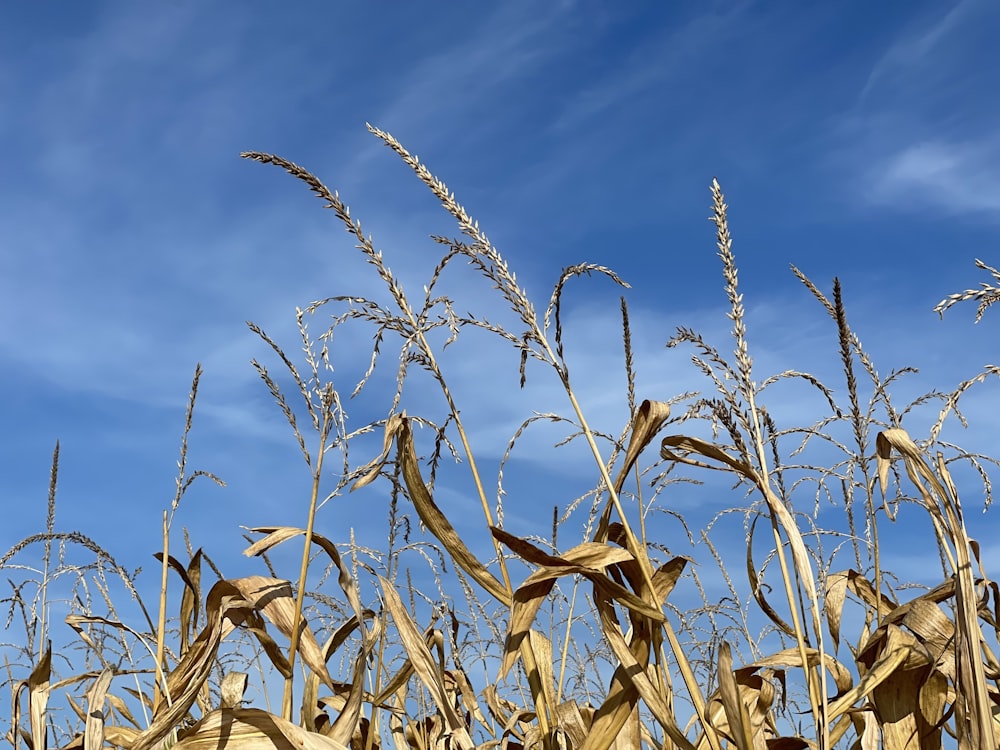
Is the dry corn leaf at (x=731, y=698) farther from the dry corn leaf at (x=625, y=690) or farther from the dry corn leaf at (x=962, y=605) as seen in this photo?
the dry corn leaf at (x=962, y=605)

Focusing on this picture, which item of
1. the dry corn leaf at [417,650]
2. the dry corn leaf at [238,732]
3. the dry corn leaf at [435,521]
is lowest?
the dry corn leaf at [238,732]

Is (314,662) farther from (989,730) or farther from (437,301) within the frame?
(989,730)

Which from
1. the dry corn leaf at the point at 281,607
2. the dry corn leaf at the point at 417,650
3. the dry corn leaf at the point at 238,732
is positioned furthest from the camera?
the dry corn leaf at the point at 281,607

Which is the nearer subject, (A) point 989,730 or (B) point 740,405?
(A) point 989,730

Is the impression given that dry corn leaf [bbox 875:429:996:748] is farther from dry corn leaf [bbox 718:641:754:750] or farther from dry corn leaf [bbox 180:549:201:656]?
dry corn leaf [bbox 180:549:201:656]

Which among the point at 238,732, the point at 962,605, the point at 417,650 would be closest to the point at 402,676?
the point at 417,650

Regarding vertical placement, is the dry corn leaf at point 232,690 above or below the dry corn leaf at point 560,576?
below

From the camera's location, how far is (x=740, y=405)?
1766 millimetres

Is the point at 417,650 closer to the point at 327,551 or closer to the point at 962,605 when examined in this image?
the point at 327,551

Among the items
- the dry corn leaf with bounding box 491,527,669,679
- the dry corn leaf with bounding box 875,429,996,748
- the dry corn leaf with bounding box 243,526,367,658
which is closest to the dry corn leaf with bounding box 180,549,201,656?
the dry corn leaf with bounding box 243,526,367,658

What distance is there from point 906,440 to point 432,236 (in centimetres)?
106

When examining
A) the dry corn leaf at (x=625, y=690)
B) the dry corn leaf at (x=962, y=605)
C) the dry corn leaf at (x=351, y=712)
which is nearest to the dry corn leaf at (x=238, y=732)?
the dry corn leaf at (x=351, y=712)

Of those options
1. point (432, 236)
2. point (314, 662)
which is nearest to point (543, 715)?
point (314, 662)

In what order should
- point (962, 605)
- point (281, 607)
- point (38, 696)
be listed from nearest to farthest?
point (962, 605), point (281, 607), point (38, 696)
